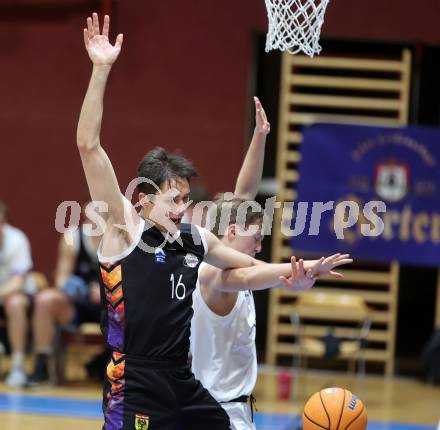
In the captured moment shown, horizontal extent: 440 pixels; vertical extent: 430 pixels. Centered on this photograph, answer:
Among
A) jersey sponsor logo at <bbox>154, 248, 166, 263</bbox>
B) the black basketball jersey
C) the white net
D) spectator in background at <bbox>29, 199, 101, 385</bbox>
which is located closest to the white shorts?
the black basketball jersey

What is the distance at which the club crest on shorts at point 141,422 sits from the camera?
4109 millimetres

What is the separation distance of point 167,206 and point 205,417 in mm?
947

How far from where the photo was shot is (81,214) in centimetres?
1080

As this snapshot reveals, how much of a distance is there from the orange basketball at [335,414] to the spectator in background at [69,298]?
484cm

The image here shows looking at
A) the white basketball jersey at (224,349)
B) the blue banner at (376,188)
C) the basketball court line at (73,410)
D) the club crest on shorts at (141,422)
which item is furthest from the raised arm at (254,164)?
the blue banner at (376,188)

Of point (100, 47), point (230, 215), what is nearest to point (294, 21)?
point (230, 215)

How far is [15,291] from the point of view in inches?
375

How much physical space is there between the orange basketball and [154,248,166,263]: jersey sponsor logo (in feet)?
4.21

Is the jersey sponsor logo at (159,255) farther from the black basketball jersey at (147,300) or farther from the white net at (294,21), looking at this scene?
the white net at (294,21)

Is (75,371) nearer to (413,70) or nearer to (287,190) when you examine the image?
(287,190)

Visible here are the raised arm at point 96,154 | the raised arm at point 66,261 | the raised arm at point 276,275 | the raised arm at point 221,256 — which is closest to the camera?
the raised arm at point 96,154

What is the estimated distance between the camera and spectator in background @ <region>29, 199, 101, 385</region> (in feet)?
30.6

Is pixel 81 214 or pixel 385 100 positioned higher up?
pixel 385 100

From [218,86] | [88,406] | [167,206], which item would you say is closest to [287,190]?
[218,86]
